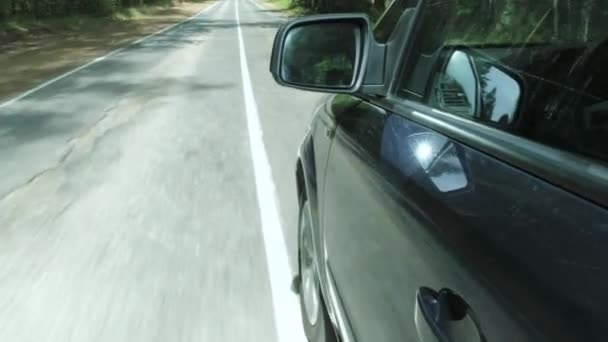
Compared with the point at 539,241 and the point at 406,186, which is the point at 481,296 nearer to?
the point at 539,241

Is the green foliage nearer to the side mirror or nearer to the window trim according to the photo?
the side mirror

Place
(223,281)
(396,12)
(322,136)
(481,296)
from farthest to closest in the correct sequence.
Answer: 1. (223,281)
2. (322,136)
3. (396,12)
4. (481,296)

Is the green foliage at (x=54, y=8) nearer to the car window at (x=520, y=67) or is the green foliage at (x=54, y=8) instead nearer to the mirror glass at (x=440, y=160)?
the car window at (x=520, y=67)

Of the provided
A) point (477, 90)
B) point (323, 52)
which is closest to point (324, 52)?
point (323, 52)

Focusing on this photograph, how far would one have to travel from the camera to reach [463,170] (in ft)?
4.61

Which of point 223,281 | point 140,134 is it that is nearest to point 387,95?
point 223,281

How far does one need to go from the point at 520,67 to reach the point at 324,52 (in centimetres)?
136

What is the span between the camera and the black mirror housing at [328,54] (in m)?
2.25

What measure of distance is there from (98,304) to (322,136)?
1695mm

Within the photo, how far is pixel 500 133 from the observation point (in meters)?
1.41

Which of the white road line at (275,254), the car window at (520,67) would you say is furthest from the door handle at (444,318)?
the white road line at (275,254)

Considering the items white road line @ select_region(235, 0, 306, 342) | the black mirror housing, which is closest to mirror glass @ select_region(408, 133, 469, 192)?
the black mirror housing

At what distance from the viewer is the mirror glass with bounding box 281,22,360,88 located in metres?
2.36

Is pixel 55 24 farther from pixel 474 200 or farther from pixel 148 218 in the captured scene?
pixel 474 200
